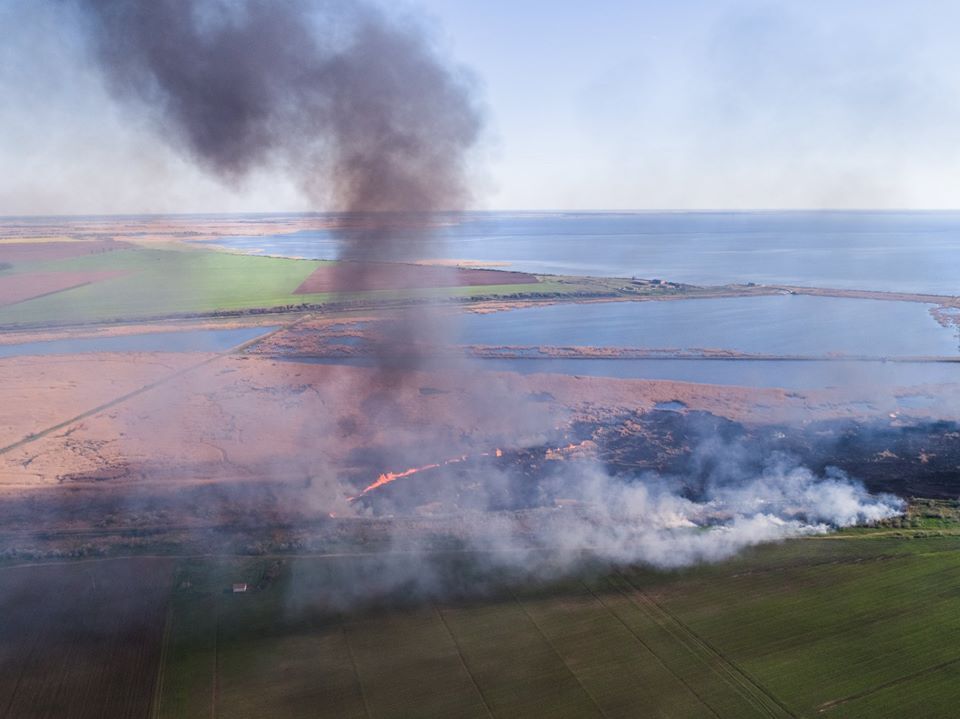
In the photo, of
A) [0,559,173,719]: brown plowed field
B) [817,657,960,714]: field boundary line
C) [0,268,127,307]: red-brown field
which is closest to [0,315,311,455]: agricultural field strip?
[0,559,173,719]: brown plowed field

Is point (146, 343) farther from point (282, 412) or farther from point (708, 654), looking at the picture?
point (708, 654)

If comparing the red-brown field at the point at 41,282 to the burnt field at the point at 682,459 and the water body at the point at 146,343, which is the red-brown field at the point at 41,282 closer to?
the water body at the point at 146,343

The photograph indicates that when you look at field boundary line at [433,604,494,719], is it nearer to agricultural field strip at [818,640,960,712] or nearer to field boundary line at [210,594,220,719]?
field boundary line at [210,594,220,719]

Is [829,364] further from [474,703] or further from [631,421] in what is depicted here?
[474,703]

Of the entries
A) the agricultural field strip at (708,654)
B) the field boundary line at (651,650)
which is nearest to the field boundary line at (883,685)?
the agricultural field strip at (708,654)

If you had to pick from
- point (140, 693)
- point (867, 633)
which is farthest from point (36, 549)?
point (867, 633)

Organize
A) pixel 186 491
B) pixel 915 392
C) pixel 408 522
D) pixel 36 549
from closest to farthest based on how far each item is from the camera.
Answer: pixel 36 549
pixel 408 522
pixel 186 491
pixel 915 392
